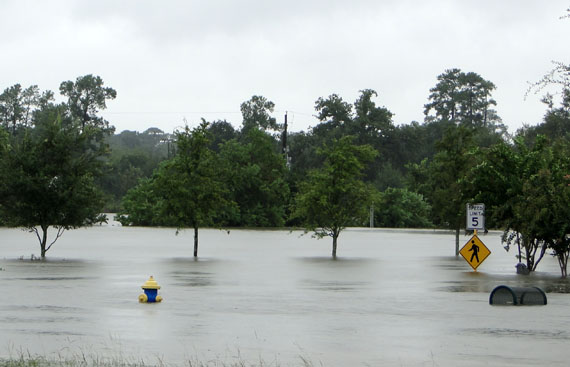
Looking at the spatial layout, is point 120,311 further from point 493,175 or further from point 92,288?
point 493,175

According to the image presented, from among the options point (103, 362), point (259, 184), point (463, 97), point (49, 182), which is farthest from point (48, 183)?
point (463, 97)

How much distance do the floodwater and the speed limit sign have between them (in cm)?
151

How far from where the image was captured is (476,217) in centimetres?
3103

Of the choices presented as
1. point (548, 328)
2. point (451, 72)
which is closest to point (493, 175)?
point (548, 328)

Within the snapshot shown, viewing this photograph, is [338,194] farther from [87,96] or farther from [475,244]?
[87,96]

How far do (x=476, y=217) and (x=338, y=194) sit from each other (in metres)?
11.0

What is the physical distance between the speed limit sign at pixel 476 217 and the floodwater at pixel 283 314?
1.51m

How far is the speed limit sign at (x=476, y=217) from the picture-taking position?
3088 cm

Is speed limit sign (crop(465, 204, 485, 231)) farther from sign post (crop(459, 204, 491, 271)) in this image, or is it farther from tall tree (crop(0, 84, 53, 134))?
tall tree (crop(0, 84, 53, 134))

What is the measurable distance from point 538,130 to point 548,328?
312 feet

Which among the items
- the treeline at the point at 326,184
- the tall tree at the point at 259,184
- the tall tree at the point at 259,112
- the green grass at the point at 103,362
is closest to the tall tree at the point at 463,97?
the tall tree at the point at 259,112

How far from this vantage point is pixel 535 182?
29.4 metres

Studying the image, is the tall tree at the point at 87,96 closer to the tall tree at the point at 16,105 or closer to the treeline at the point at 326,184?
the tall tree at the point at 16,105

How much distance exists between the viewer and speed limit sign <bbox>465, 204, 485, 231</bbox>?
30.9 meters
